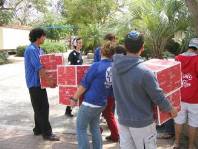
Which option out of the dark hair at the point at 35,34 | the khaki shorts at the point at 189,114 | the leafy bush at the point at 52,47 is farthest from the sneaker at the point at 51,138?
the leafy bush at the point at 52,47

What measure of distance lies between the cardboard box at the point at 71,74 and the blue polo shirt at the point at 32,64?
2.25 feet

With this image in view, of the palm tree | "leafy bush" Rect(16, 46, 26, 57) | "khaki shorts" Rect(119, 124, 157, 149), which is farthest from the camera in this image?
"leafy bush" Rect(16, 46, 26, 57)

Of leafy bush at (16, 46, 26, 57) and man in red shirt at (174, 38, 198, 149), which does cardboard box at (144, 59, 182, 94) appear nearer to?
man in red shirt at (174, 38, 198, 149)

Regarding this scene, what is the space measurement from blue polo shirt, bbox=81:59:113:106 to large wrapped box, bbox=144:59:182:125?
0.82 m

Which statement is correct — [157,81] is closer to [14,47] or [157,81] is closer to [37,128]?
[37,128]

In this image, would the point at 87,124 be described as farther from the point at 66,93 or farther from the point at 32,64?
the point at 32,64

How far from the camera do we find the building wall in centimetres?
3412

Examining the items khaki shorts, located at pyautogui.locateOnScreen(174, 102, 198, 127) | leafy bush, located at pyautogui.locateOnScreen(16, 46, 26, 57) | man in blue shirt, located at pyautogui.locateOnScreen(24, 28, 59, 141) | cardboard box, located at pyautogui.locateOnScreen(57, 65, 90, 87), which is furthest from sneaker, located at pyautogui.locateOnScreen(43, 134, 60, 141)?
leafy bush, located at pyautogui.locateOnScreen(16, 46, 26, 57)

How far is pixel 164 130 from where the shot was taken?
7.30 metres

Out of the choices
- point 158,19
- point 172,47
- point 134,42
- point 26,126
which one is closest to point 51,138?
point 26,126

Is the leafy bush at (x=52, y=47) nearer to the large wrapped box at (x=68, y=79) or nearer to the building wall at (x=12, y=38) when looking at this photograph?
the building wall at (x=12, y=38)

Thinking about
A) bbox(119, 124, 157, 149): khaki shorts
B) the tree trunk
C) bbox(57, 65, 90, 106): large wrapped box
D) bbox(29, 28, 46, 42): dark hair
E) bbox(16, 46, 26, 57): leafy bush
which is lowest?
bbox(16, 46, 26, 57): leafy bush

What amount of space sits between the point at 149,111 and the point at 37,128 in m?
3.67

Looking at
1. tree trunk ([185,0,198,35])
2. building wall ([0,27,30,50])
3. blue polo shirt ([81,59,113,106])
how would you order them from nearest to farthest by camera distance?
1. blue polo shirt ([81,59,113,106])
2. tree trunk ([185,0,198,35])
3. building wall ([0,27,30,50])
